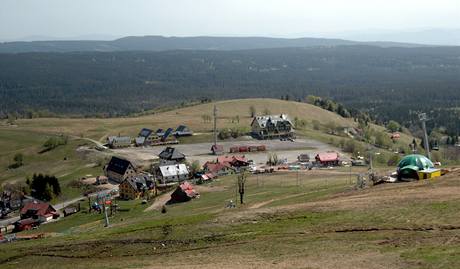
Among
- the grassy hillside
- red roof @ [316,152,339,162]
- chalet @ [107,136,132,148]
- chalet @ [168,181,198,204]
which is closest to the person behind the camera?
chalet @ [168,181,198,204]

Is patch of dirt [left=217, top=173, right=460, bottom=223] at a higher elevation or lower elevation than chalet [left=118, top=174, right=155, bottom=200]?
higher

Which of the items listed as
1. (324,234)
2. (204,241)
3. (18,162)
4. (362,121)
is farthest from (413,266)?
(362,121)

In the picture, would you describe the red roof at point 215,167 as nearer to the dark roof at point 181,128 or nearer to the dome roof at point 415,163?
the dome roof at point 415,163

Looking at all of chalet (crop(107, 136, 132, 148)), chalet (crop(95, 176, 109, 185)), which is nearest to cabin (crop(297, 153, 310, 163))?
chalet (crop(95, 176, 109, 185))

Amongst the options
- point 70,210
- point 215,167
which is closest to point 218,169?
point 215,167

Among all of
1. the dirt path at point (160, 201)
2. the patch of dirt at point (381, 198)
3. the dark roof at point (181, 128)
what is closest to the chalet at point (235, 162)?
the dirt path at point (160, 201)

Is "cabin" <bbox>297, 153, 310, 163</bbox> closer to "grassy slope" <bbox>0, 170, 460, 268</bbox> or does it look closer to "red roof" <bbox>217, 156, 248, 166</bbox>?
"red roof" <bbox>217, 156, 248, 166</bbox>

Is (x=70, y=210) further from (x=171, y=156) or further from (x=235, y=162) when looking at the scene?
(x=171, y=156)
